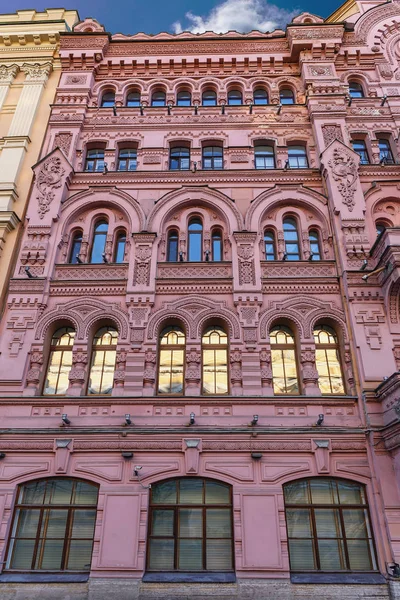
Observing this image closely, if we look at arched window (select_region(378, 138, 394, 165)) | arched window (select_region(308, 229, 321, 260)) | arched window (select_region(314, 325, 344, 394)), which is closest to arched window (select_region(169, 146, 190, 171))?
arched window (select_region(308, 229, 321, 260))

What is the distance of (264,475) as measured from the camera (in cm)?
1211

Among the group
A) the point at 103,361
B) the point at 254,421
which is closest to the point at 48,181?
the point at 103,361

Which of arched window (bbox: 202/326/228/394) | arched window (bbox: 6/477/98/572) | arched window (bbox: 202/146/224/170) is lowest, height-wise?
arched window (bbox: 6/477/98/572)

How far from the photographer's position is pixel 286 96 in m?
20.0

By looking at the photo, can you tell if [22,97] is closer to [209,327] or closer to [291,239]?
[291,239]

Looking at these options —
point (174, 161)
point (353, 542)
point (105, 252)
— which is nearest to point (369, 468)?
point (353, 542)

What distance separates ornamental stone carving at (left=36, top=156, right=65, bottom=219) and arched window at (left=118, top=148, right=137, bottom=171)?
244cm

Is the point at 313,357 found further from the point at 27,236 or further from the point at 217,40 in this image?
the point at 217,40

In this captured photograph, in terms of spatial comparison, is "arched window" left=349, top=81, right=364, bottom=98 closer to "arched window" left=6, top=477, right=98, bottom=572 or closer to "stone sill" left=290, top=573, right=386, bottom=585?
"stone sill" left=290, top=573, right=386, bottom=585

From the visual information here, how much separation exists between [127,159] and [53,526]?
13.7 m

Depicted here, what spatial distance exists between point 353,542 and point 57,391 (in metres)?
9.40

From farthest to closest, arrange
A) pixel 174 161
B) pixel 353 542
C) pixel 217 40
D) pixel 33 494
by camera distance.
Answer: pixel 217 40 → pixel 174 161 → pixel 33 494 → pixel 353 542

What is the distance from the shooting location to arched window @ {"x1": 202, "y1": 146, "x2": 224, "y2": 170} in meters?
18.0

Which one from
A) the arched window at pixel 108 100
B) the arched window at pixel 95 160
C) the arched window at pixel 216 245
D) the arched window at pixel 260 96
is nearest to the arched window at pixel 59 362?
the arched window at pixel 216 245
